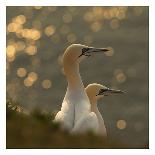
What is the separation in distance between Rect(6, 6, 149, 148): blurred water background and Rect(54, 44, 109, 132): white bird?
22767mm

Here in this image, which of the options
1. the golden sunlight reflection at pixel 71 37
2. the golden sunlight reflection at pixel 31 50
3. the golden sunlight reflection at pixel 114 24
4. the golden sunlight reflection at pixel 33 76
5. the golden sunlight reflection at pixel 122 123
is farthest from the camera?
the golden sunlight reflection at pixel 114 24

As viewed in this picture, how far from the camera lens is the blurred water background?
45616 millimetres

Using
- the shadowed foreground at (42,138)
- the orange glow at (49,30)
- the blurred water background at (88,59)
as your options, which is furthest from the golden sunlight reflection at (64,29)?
the shadowed foreground at (42,138)

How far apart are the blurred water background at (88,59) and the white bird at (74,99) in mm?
22767

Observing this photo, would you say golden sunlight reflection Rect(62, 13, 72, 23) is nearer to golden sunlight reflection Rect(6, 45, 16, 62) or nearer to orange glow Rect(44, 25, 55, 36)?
orange glow Rect(44, 25, 55, 36)

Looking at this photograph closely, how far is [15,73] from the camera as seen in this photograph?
54000mm

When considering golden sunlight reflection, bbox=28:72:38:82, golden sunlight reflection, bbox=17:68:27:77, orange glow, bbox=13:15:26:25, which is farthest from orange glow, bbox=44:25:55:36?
golden sunlight reflection, bbox=28:72:38:82

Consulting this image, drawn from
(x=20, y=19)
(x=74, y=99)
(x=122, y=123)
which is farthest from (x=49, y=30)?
(x=74, y=99)

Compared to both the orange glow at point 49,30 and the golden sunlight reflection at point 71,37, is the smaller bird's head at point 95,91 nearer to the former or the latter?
the golden sunlight reflection at point 71,37

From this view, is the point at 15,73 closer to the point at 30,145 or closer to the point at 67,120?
the point at 67,120

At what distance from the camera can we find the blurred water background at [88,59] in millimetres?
45616

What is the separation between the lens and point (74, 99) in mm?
14438
